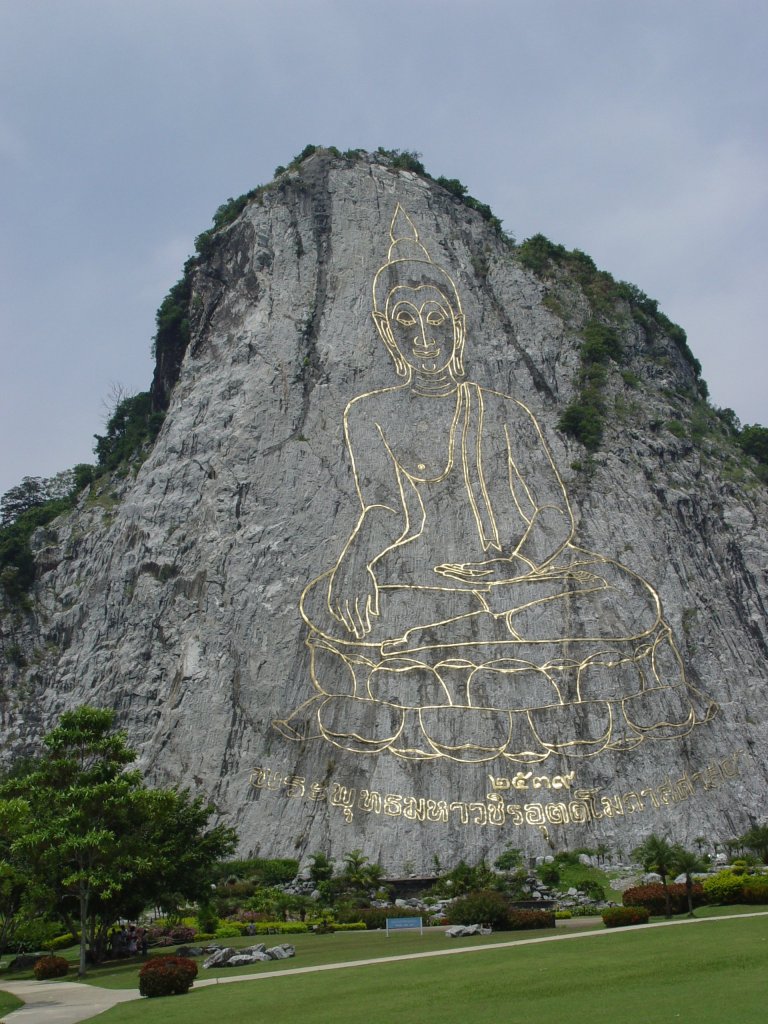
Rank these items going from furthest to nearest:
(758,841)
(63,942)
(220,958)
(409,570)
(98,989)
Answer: (409,570), (758,841), (63,942), (220,958), (98,989)

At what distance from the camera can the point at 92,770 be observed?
13.6m

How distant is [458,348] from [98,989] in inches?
913

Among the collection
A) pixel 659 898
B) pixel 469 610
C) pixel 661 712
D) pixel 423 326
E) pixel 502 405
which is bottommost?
pixel 659 898

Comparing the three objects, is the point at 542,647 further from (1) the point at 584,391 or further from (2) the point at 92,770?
(2) the point at 92,770

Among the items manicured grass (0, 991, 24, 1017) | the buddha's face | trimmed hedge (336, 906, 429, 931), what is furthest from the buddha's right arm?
manicured grass (0, 991, 24, 1017)

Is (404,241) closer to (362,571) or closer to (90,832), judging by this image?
(362,571)

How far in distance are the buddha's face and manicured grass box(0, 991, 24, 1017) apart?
21979 mm

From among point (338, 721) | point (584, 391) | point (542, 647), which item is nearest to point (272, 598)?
point (338, 721)

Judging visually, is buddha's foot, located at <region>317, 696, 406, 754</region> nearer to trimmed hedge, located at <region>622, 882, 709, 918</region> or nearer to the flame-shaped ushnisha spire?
trimmed hedge, located at <region>622, 882, 709, 918</region>

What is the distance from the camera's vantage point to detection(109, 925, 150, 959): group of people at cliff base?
50.0 ft

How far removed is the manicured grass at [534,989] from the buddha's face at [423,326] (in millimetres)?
21436

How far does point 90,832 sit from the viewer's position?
12.9 m

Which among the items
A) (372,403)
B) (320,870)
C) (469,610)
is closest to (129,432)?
(372,403)

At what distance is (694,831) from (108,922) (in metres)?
13.1
